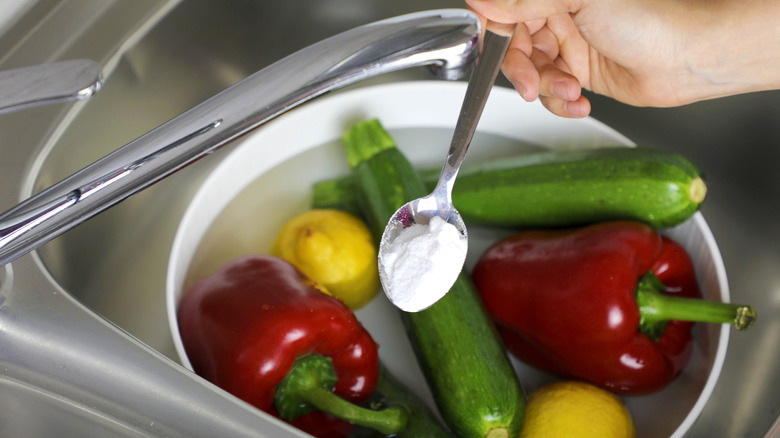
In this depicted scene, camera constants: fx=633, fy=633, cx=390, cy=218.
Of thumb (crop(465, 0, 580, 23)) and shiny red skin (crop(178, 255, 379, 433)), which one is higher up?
thumb (crop(465, 0, 580, 23))

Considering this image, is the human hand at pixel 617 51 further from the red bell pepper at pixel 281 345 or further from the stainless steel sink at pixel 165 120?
the red bell pepper at pixel 281 345

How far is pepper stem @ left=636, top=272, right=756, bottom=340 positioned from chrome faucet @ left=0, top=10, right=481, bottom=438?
1.05 ft

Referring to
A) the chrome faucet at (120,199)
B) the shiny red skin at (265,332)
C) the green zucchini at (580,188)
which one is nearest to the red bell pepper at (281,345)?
the shiny red skin at (265,332)

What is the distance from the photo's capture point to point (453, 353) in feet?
1.86

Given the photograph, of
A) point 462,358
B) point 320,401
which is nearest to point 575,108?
point 462,358

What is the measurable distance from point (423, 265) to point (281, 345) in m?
0.16

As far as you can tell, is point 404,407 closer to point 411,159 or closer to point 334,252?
point 334,252

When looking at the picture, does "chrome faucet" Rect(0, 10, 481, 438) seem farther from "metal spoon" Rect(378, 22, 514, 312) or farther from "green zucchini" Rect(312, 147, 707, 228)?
"green zucchini" Rect(312, 147, 707, 228)

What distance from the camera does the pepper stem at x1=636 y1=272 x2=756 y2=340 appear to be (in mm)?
548

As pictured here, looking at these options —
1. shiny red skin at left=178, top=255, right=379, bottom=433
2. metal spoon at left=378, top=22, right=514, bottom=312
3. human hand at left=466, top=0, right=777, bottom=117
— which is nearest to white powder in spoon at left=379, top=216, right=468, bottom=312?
metal spoon at left=378, top=22, right=514, bottom=312

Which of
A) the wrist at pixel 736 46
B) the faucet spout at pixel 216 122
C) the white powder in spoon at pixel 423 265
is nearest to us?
the faucet spout at pixel 216 122

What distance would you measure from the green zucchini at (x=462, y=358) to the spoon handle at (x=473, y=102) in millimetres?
155

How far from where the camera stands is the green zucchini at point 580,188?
0.63 metres

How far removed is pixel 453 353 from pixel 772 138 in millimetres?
508
